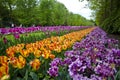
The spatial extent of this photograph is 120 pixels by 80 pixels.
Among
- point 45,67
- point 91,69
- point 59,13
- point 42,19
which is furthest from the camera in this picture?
point 59,13

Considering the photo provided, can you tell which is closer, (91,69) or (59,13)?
(91,69)

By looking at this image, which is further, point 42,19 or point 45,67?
point 42,19

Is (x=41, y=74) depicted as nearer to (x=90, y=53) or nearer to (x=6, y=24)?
(x=90, y=53)

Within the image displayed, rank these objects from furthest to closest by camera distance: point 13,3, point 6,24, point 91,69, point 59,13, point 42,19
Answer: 1. point 59,13
2. point 42,19
3. point 13,3
4. point 6,24
5. point 91,69

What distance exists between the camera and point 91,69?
2.90 m

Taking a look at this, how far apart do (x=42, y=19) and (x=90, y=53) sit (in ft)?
160

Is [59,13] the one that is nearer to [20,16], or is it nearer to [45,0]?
[45,0]

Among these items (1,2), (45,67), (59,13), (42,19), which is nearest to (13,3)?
(1,2)

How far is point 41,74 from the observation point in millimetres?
3998

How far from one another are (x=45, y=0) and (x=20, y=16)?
373 inches

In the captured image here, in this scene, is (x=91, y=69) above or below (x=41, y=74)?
above

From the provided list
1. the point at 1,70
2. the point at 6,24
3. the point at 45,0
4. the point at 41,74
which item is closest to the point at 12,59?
the point at 41,74

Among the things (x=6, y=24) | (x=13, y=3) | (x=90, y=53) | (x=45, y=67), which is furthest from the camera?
(x=13, y=3)

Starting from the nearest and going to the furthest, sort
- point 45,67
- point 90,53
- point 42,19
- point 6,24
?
point 90,53 < point 45,67 < point 6,24 < point 42,19
